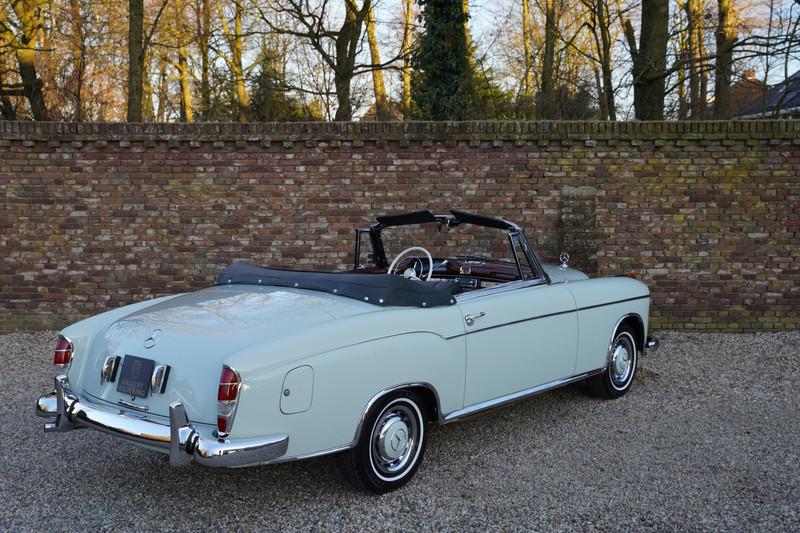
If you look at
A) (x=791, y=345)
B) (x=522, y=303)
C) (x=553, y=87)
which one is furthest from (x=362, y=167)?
(x=553, y=87)

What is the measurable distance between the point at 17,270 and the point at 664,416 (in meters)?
6.85

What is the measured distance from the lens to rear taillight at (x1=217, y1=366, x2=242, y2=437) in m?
3.05

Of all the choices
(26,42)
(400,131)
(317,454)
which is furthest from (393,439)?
(26,42)

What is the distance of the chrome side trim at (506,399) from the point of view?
13.0ft

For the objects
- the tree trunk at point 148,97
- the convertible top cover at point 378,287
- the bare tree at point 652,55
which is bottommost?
the convertible top cover at point 378,287

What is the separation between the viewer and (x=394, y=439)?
3650 mm

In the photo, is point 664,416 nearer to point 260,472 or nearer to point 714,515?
point 714,515

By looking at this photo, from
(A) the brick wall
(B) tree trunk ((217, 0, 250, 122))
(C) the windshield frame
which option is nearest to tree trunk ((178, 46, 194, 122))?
(B) tree trunk ((217, 0, 250, 122))

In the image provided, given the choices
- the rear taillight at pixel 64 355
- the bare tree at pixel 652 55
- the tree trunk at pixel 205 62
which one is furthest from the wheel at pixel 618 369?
the tree trunk at pixel 205 62

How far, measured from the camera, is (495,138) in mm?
7816

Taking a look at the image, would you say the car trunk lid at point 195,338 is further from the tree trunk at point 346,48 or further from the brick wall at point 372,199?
the tree trunk at point 346,48

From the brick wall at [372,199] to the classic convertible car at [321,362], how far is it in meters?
3.00

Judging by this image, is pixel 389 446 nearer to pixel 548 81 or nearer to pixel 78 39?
pixel 548 81

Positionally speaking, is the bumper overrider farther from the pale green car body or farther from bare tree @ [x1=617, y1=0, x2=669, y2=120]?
bare tree @ [x1=617, y1=0, x2=669, y2=120]
